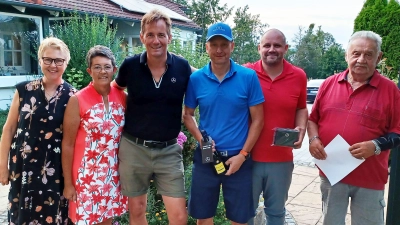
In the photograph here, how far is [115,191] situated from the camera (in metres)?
2.80

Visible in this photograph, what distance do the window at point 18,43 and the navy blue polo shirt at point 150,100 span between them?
704 cm

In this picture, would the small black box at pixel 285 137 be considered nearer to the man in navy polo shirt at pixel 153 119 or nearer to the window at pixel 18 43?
the man in navy polo shirt at pixel 153 119

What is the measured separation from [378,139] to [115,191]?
6.68ft

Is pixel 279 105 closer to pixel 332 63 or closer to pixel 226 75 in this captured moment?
pixel 226 75

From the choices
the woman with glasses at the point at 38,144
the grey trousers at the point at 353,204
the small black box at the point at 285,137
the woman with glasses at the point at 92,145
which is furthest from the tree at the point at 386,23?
the woman with glasses at the point at 38,144

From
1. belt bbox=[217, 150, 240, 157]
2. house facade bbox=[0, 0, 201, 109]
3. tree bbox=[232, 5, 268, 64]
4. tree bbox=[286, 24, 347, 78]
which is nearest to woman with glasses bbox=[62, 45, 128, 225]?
belt bbox=[217, 150, 240, 157]

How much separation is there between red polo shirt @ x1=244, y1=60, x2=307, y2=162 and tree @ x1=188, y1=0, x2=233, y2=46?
2094cm

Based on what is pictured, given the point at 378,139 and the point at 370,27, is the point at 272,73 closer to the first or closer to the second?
the point at 378,139

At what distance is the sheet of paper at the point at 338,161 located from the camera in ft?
8.48

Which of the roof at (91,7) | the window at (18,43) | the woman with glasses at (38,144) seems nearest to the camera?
the woman with glasses at (38,144)

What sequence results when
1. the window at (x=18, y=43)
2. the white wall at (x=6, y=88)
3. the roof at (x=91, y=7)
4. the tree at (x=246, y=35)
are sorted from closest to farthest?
1. the white wall at (x=6, y=88)
2. the roof at (x=91, y=7)
3. the window at (x=18, y=43)
4. the tree at (x=246, y=35)

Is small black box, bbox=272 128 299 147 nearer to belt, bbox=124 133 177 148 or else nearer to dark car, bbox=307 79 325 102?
belt, bbox=124 133 177 148

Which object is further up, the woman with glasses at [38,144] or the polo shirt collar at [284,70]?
the polo shirt collar at [284,70]

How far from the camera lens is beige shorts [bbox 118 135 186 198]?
109 inches
